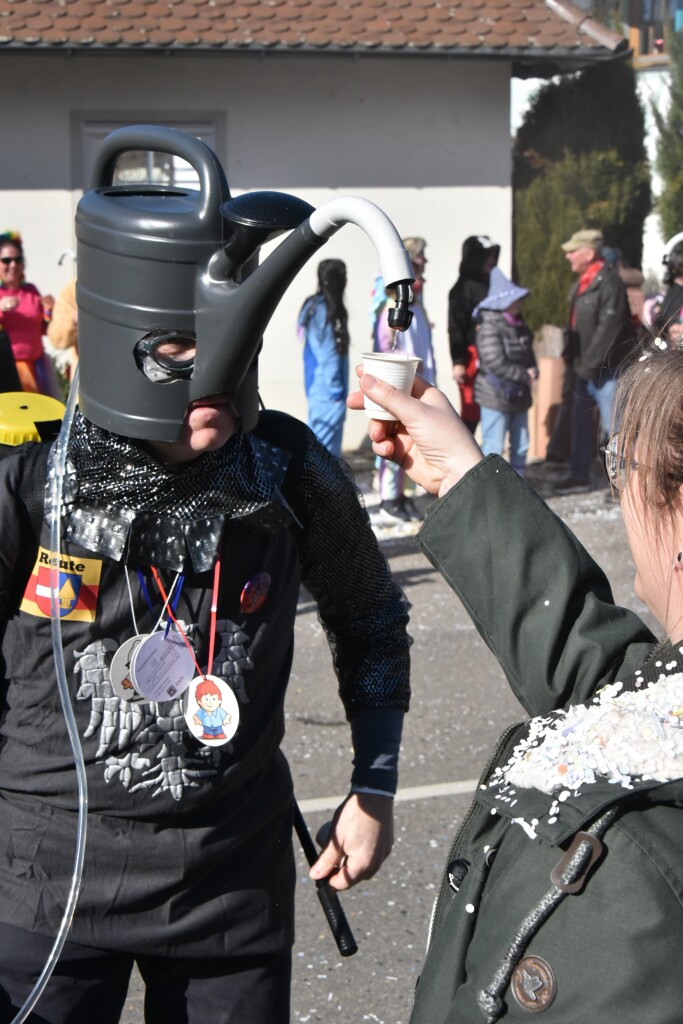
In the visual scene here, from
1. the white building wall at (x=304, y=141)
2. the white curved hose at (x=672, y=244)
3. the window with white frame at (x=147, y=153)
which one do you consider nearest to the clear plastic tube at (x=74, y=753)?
the white curved hose at (x=672, y=244)

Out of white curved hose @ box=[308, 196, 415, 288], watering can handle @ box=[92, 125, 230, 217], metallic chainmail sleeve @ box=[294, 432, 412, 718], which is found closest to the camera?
white curved hose @ box=[308, 196, 415, 288]

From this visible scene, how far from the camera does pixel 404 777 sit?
4723 millimetres

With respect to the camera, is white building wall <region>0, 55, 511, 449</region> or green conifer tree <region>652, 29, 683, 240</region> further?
green conifer tree <region>652, 29, 683, 240</region>

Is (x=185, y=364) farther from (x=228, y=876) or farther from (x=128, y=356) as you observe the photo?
(x=228, y=876)

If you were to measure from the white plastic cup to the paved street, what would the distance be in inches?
83.4

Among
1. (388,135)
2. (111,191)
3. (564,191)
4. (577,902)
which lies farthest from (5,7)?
(577,902)

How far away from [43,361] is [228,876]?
699 centimetres

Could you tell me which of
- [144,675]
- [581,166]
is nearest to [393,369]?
[144,675]

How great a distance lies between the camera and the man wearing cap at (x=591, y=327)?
9727mm

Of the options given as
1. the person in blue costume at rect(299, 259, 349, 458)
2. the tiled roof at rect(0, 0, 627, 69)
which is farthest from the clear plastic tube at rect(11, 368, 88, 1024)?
the tiled roof at rect(0, 0, 627, 69)

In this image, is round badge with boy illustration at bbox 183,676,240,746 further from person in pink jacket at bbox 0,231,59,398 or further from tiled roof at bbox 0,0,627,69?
tiled roof at bbox 0,0,627,69

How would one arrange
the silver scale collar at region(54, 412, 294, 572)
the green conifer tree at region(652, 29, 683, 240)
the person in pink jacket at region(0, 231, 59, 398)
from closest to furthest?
the silver scale collar at region(54, 412, 294, 572) < the person in pink jacket at region(0, 231, 59, 398) < the green conifer tree at region(652, 29, 683, 240)

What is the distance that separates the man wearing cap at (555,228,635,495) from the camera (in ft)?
31.9

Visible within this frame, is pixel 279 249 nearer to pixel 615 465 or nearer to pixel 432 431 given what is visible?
pixel 432 431
